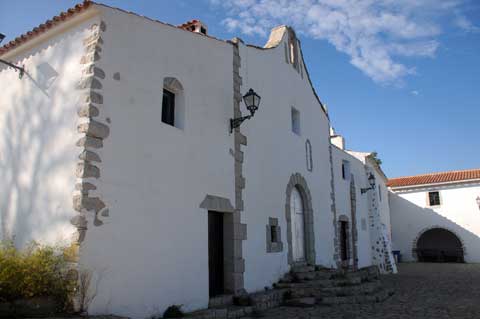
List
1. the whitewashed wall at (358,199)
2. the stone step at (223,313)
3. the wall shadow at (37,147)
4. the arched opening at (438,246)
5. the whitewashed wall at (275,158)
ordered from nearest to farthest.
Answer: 1. the wall shadow at (37,147)
2. the stone step at (223,313)
3. the whitewashed wall at (275,158)
4. the whitewashed wall at (358,199)
5. the arched opening at (438,246)

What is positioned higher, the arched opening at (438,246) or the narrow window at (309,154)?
the narrow window at (309,154)

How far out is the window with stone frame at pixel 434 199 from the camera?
25.0 metres

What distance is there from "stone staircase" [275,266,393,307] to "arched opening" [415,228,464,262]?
1737 centimetres

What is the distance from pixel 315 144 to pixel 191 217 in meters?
6.99

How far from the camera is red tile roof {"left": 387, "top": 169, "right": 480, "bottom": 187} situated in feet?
79.2

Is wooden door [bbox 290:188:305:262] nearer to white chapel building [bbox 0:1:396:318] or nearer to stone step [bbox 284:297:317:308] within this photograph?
white chapel building [bbox 0:1:396:318]

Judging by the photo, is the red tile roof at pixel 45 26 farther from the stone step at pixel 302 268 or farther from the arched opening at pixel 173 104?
the stone step at pixel 302 268

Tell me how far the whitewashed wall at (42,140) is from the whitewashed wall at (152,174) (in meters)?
0.49

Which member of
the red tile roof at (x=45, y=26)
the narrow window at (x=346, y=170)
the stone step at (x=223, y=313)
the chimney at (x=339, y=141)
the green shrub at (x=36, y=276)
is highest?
the chimney at (x=339, y=141)

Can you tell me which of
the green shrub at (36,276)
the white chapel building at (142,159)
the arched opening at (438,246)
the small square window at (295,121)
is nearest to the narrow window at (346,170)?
the small square window at (295,121)

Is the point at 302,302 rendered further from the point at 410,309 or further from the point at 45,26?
the point at 45,26

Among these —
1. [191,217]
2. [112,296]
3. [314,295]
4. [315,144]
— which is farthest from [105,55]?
[315,144]

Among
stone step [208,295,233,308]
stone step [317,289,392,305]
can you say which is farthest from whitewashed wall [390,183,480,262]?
stone step [208,295,233,308]

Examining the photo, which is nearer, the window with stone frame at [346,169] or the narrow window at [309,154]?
the narrow window at [309,154]
